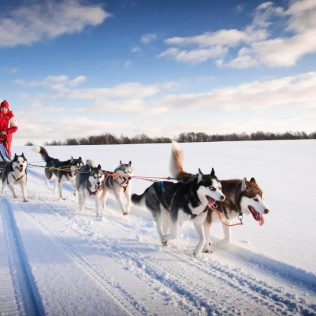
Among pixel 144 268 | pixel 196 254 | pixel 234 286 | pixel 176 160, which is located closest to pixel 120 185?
pixel 176 160

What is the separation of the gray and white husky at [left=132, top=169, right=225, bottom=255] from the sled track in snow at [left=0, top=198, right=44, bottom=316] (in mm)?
1776

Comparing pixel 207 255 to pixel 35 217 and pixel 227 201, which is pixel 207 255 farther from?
pixel 35 217

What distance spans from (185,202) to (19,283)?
6.83ft

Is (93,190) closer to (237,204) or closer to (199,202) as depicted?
(199,202)

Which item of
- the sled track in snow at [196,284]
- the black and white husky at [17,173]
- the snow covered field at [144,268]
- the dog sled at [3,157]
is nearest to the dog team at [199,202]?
the snow covered field at [144,268]

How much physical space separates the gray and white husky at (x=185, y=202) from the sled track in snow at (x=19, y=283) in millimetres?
1776

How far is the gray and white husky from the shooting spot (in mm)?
3801

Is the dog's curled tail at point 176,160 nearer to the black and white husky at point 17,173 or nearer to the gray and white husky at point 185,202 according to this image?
the gray and white husky at point 185,202

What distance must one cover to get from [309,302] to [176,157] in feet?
10.2

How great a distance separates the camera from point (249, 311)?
8.38ft

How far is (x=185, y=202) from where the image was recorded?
3.97 metres

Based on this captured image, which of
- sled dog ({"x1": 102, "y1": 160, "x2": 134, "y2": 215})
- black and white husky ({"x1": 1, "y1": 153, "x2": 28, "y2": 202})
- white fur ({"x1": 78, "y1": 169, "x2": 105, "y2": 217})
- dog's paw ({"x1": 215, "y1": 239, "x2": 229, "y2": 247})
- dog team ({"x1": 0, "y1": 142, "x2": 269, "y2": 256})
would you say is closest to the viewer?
dog team ({"x1": 0, "y1": 142, "x2": 269, "y2": 256})

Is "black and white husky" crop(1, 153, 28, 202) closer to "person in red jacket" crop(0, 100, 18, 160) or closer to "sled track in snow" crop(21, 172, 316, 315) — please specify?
"person in red jacket" crop(0, 100, 18, 160)

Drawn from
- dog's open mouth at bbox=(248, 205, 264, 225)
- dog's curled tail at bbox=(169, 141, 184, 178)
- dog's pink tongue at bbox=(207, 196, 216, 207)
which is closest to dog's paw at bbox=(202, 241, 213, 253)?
dog's pink tongue at bbox=(207, 196, 216, 207)
